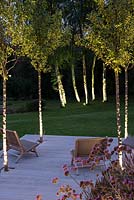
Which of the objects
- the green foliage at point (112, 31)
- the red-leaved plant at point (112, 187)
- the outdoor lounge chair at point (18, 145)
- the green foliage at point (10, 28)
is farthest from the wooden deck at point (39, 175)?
the green foliage at point (112, 31)

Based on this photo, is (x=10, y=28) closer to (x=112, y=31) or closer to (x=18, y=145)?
(x=112, y=31)

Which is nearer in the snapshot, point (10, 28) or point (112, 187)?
point (112, 187)

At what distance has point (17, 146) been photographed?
913 cm

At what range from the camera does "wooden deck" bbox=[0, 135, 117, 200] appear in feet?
21.9

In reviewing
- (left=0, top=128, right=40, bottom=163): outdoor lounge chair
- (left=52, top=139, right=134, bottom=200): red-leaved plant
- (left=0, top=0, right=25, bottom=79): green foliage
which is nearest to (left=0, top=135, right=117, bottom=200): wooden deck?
(left=0, top=128, right=40, bottom=163): outdoor lounge chair

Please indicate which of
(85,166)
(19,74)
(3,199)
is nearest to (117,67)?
(85,166)

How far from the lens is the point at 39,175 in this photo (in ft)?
25.7

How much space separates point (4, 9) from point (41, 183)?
11.5 ft

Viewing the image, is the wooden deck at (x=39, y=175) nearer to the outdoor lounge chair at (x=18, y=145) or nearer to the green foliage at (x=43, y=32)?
the outdoor lounge chair at (x=18, y=145)

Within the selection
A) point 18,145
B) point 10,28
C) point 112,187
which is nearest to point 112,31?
point 10,28

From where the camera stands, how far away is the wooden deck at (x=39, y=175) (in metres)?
6.68

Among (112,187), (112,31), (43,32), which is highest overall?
(43,32)

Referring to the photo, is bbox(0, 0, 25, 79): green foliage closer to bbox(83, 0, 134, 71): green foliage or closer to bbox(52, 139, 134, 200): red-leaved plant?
bbox(83, 0, 134, 71): green foliage

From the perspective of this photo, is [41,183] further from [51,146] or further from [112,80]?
[112,80]
